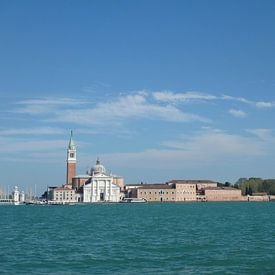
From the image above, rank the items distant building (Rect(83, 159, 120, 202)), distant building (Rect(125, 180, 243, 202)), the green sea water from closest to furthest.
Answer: the green sea water, distant building (Rect(83, 159, 120, 202)), distant building (Rect(125, 180, 243, 202))

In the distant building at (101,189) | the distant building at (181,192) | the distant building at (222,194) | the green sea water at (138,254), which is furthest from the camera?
the distant building at (222,194)

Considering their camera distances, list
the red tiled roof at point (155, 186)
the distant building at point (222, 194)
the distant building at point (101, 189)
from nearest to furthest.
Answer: the distant building at point (101, 189) < the red tiled roof at point (155, 186) < the distant building at point (222, 194)

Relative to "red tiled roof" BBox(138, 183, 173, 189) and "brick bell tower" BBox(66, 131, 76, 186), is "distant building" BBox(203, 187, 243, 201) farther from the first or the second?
"brick bell tower" BBox(66, 131, 76, 186)

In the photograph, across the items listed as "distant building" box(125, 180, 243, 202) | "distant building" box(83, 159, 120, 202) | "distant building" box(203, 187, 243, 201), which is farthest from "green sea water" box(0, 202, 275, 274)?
"distant building" box(203, 187, 243, 201)

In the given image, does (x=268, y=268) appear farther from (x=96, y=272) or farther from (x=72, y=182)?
(x=72, y=182)

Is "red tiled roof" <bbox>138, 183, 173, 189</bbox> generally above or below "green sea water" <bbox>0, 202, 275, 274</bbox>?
above

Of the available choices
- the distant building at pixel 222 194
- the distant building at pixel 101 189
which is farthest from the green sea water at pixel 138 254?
the distant building at pixel 222 194

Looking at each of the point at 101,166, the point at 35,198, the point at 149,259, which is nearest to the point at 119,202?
the point at 101,166

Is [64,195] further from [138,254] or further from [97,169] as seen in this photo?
[138,254]

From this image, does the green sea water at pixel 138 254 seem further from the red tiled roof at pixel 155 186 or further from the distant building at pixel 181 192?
the red tiled roof at pixel 155 186

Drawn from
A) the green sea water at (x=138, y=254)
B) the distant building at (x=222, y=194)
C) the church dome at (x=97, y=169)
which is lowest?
the green sea water at (x=138, y=254)

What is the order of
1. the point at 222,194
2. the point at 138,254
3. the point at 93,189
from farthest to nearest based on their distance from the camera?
the point at 222,194 → the point at 93,189 → the point at 138,254

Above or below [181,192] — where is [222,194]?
below

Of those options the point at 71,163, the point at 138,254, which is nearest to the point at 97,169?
the point at 71,163
